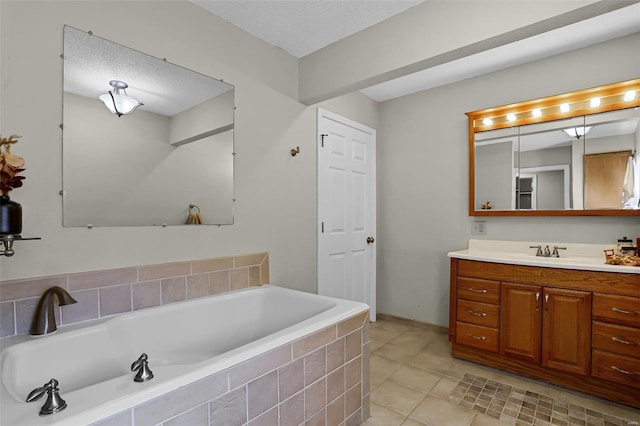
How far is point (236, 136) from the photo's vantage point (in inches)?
89.9

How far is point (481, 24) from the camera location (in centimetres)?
176

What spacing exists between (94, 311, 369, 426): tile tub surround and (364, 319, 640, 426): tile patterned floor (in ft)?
1.14

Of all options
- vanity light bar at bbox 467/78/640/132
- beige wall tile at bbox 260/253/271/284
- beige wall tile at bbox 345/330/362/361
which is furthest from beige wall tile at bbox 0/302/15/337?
vanity light bar at bbox 467/78/640/132

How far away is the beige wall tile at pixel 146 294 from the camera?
5.78 feet

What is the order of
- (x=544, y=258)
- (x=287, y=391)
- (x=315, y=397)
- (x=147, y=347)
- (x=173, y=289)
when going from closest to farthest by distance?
(x=287, y=391), (x=315, y=397), (x=147, y=347), (x=173, y=289), (x=544, y=258)

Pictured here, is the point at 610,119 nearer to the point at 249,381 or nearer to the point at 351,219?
the point at 351,219

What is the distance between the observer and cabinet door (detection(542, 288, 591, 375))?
2.12 meters

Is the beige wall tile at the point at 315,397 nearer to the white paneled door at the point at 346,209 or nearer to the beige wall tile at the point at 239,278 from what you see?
the beige wall tile at the point at 239,278

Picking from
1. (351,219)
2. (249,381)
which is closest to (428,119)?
(351,219)

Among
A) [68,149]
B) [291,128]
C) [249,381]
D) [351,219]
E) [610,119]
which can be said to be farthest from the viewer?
[351,219]

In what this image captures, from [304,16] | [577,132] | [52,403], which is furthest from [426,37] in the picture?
[52,403]

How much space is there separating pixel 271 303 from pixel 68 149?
1464mm

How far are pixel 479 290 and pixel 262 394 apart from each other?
79.2 inches

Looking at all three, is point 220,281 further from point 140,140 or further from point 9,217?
point 9,217
